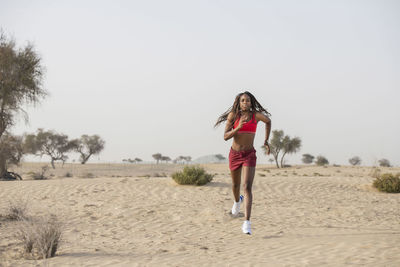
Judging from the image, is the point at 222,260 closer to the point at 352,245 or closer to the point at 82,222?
the point at 352,245

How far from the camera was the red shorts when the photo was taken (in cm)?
641

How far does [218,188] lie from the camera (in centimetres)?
1353

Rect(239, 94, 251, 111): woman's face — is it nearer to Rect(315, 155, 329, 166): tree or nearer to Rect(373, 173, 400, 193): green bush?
Rect(373, 173, 400, 193): green bush

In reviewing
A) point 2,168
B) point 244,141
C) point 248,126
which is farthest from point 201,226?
point 2,168

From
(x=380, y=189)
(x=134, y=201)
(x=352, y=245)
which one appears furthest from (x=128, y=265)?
(x=380, y=189)

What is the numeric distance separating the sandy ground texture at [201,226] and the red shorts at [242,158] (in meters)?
1.26

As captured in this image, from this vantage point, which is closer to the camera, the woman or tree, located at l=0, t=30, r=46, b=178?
the woman

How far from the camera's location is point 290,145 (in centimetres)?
4903

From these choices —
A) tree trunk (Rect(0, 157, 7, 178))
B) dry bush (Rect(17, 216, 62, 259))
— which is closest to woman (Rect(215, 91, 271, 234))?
dry bush (Rect(17, 216, 62, 259))

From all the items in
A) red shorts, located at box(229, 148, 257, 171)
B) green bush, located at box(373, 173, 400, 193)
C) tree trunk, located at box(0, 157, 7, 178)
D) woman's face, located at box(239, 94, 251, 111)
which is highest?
woman's face, located at box(239, 94, 251, 111)

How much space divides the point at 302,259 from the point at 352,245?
113 cm

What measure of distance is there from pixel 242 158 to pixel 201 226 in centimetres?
196

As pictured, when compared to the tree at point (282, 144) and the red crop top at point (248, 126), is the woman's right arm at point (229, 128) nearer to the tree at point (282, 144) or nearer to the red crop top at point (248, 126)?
the red crop top at point (248, 126)

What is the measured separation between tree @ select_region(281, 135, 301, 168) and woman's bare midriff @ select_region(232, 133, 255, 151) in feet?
142
